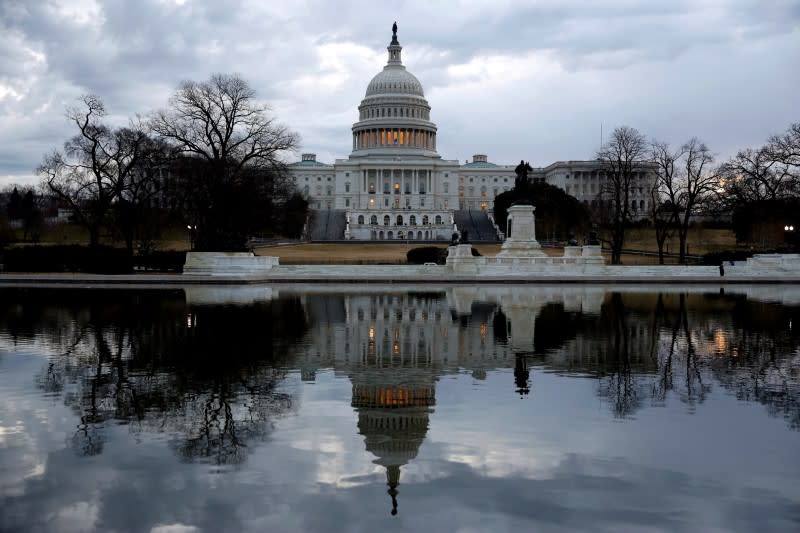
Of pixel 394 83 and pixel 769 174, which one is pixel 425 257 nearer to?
pixel 769 174

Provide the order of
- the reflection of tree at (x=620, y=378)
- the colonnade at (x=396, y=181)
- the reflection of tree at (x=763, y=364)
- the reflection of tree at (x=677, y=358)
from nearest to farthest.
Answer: the reflection of tree at (x=620, y=378)
the reflection of tree at (x=763, y=364)
the reflection of tree at (x=677, y=358)
the colonnade at (x=396, y=181)

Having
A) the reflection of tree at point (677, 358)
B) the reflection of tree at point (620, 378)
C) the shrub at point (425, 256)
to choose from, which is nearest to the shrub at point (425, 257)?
the shrub at point (425, 256)

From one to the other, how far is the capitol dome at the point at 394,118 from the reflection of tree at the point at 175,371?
138 metres

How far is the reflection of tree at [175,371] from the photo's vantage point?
884 cm

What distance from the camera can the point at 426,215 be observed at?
128 metres

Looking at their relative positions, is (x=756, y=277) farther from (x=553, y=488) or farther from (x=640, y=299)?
(x=553, y=488)

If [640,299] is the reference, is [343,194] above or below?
above

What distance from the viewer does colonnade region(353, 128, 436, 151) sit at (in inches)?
6280

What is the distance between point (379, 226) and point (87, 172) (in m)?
73.3

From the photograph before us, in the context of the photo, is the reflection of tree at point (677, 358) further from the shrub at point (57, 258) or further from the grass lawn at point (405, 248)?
the grass lawn at point (405, 248)

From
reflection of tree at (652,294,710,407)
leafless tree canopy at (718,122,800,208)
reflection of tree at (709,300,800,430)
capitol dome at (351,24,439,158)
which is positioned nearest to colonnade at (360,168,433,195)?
capitol dome at (351,24,439,158)

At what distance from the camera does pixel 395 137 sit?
526 ft

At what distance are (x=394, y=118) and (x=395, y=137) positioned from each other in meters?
4.72

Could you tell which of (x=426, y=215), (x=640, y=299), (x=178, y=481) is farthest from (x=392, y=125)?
(x=178, y=481)
